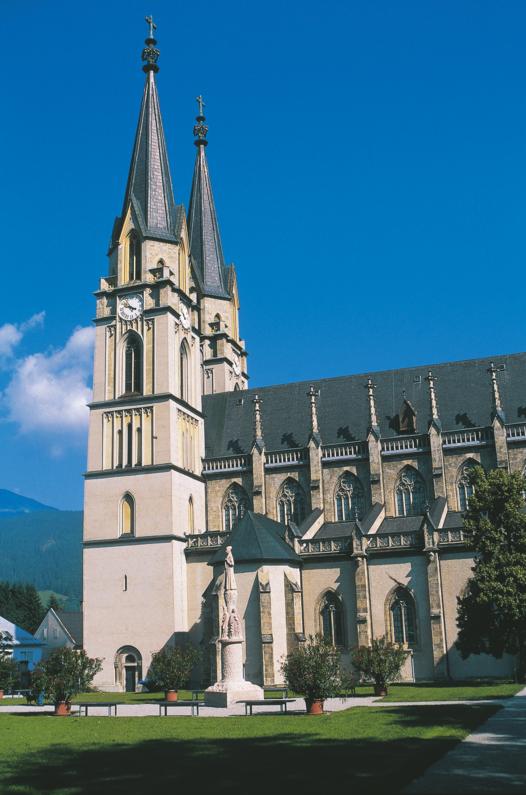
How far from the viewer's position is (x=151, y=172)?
6003 cm

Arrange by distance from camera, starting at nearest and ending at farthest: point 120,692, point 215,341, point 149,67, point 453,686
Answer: point 453,686
point 120,692
point 149,67
point 215,341

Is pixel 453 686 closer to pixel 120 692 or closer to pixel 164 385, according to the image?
pixel 120 692

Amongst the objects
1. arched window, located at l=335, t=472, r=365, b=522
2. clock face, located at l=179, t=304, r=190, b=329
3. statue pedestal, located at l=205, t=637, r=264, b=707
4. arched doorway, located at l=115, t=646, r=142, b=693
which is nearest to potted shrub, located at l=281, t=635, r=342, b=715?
statue pedestal, located at l=205, t=637, r=264, b=707

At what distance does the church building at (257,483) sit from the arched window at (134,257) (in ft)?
0.52

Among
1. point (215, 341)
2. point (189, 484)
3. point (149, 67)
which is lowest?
point (189, 484)

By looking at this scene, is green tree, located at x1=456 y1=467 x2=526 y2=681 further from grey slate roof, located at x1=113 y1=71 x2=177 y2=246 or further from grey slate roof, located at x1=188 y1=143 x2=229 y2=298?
grey slate roof, located at x1=188 y1=143 x2=229 y2=298

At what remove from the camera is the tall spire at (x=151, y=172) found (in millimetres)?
59000

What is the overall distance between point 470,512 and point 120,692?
24339 mm

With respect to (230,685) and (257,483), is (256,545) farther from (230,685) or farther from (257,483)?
(230,685)

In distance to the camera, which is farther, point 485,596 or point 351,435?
point 351,435

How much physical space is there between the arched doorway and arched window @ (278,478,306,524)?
1284cm

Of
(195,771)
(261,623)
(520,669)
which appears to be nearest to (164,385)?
(261,623)

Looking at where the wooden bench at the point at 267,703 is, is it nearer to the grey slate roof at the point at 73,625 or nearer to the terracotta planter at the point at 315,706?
the terracotta planter at the point at 315,706

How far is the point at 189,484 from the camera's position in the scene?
2240 inches
